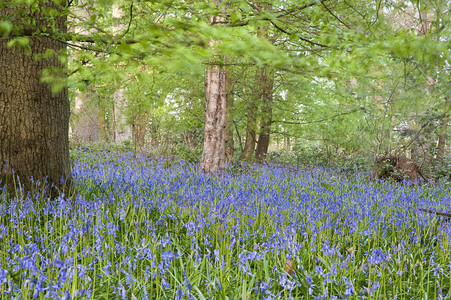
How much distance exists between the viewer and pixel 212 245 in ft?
10.1

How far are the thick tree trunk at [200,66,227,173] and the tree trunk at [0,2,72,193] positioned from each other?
3.66 m

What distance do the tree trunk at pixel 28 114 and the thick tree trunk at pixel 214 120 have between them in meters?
3.66

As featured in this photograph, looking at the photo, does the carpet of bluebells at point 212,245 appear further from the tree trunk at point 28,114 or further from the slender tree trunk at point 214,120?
the slender tree trunk at point 214,120

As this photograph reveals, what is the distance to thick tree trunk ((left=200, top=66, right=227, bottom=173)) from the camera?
24.0ft

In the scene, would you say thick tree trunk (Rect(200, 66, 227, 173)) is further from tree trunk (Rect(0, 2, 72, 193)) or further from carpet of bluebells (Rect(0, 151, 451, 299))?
tree trunk (Rect(0, 2, 72, 193))

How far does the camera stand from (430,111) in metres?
8.65

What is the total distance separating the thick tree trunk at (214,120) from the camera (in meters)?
7.31

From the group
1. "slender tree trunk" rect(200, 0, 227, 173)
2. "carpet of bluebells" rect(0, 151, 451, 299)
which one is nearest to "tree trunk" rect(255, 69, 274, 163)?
"slender tree trunk" rect(200, 0, 227, 173)

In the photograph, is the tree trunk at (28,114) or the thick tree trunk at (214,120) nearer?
the tree trunk at (28,114)

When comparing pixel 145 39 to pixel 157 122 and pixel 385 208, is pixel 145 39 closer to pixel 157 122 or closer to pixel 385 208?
pixel 385 208

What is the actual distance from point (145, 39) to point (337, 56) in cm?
150

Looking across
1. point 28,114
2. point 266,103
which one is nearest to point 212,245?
point 28,114

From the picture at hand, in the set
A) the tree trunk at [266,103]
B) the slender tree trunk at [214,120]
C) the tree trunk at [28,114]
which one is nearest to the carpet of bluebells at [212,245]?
the tree trunk at [28,114]

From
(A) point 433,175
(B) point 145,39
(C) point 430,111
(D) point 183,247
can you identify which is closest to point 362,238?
(D) point 183,247
